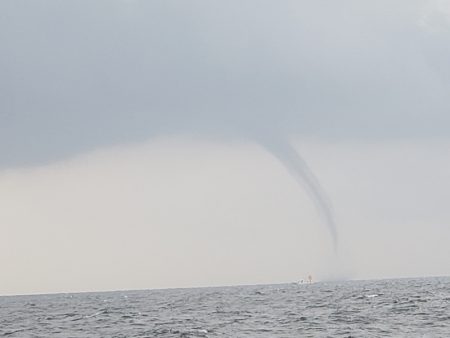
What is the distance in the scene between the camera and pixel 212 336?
48.8 metres

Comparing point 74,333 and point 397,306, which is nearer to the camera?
point 74,333

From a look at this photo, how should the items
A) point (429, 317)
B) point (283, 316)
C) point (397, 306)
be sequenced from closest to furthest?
point (429, 317) → point (283, 316) → point (397, 306)

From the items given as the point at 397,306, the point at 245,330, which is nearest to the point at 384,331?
the point at 245,330

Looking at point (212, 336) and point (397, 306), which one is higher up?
point (397, 306)

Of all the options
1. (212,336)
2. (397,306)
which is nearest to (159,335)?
(212,336)

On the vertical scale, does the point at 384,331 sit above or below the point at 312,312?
below

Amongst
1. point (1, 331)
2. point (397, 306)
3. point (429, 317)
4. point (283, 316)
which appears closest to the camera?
point (429, 317)

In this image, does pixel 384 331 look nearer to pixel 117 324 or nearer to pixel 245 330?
pixel 245 330

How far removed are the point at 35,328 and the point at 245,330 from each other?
20.2 meters

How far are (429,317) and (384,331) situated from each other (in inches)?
385

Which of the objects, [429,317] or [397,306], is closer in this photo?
[429,317]

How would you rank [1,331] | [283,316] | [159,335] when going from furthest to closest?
1. [283,316]
2. [1,331]
3. [159,335]

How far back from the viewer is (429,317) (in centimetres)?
5728

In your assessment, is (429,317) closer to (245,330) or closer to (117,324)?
(245,330)
